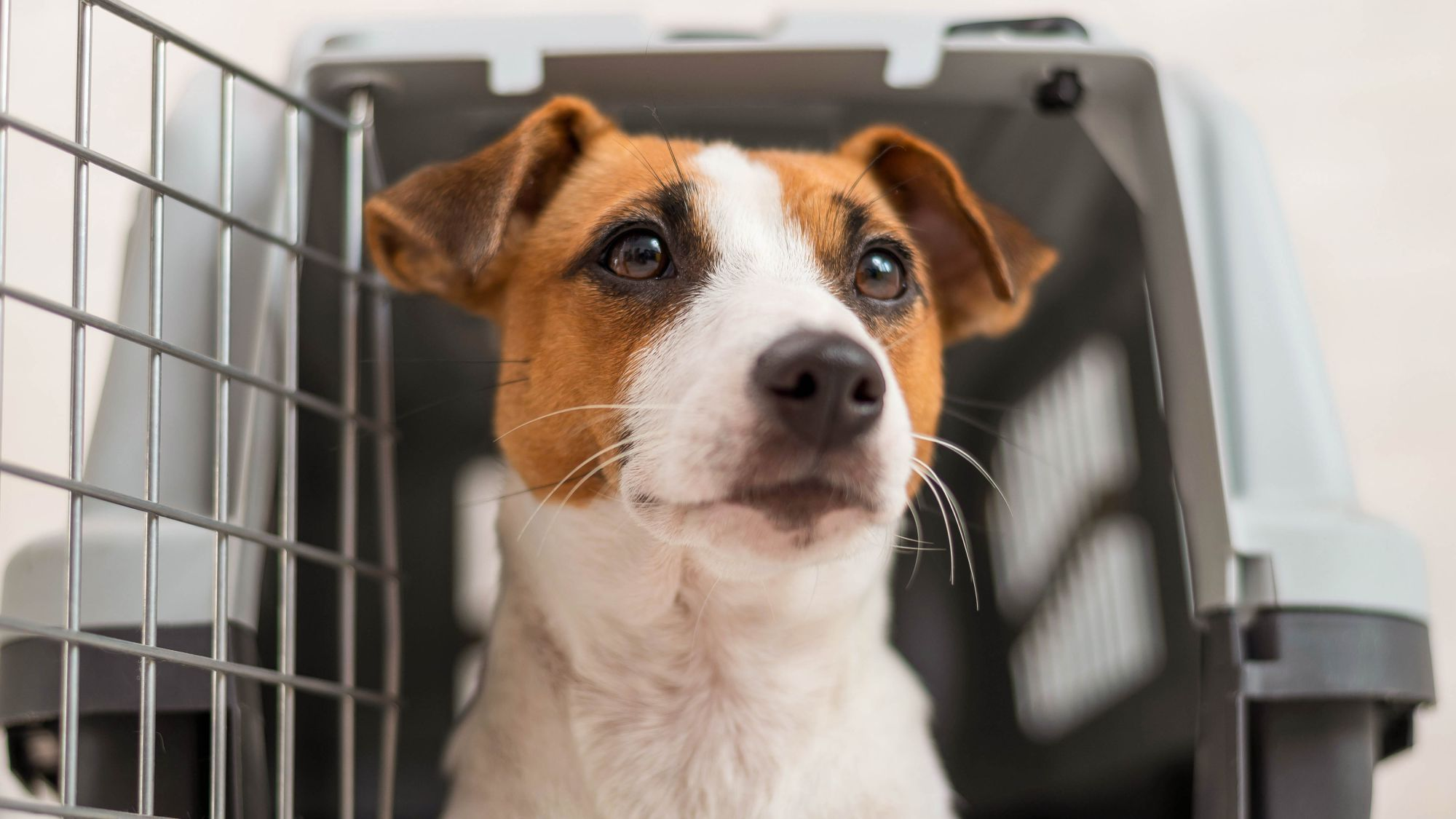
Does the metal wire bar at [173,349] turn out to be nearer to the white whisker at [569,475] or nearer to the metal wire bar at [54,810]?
the white whisker at [569,475]

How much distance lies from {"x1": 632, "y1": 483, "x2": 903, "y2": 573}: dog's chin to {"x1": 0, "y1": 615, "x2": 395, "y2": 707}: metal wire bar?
→ 15.9 inches

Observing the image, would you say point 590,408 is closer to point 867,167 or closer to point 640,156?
point 640,156

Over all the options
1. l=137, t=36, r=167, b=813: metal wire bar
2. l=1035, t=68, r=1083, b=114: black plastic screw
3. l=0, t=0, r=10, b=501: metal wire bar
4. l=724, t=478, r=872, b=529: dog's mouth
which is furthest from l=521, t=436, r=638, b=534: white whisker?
l=1035, t=68, r=1083, b=114: black plastic screw

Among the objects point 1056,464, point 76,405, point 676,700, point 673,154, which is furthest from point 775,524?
point 1056,464

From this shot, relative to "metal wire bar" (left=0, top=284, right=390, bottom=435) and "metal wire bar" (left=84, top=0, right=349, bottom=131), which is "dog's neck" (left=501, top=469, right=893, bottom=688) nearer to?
"metal wire bar" (left=0, top=284, right=390, bottom=435)

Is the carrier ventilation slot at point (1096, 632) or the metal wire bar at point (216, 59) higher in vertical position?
the metal wire bar at point (216, 59)

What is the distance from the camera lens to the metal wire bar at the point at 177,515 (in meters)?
0.84

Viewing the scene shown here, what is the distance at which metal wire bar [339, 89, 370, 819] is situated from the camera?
1260 mm

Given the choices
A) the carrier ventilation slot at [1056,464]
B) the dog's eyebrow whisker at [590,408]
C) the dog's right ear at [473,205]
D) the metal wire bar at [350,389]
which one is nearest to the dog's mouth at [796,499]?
the dog's eyebrow whisker at [590,408]

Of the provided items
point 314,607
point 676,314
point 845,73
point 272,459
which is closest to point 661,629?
point 676,314

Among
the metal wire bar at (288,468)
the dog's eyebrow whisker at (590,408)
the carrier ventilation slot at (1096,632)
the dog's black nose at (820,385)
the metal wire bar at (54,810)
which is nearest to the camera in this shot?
the metal wire bar at (54,810)

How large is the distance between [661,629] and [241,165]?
0.71 metres

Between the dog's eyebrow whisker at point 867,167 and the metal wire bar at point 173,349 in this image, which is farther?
the dog's eyebrow whisker at point 867,167

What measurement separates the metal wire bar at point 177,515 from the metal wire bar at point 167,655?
0.35 ft
